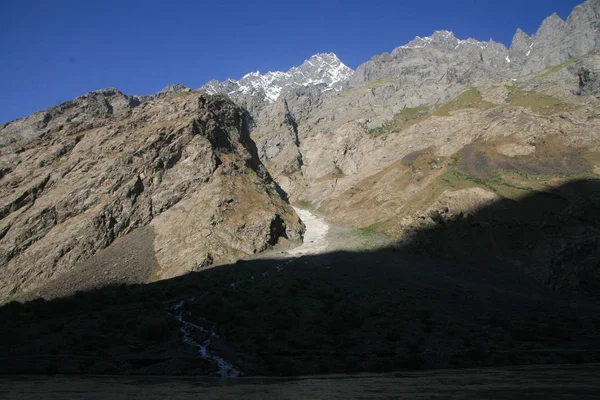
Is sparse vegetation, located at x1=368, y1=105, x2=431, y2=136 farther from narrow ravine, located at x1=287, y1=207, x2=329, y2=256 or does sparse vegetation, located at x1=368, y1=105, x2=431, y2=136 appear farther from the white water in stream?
the white water in stream

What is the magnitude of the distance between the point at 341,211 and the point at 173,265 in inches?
1992

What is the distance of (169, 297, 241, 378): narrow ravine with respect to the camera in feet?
52.1

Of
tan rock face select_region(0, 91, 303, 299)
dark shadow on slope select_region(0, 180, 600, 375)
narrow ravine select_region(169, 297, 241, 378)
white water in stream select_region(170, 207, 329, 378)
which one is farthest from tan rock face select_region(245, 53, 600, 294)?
narrow ravine select_region(169, 297, 241, 378)

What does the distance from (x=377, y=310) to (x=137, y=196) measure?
54.2m

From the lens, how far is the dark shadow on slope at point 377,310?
17703 mm

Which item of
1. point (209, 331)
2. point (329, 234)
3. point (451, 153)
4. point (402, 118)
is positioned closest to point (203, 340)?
point (209, 331)

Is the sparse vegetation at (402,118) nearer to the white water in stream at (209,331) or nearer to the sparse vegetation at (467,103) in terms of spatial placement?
the sparse vegetation at (467,103)

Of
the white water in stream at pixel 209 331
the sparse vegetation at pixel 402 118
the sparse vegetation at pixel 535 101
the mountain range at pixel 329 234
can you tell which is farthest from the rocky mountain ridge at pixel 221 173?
the sparse vegetation at pixel 402 118

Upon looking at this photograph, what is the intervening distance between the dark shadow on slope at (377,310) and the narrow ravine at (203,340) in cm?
52

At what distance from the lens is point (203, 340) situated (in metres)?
21.1

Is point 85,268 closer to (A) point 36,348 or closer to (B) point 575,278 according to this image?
(A) point 36,348

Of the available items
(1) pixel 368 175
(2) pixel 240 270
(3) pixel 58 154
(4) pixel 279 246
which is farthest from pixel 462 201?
(3) pixel 58 154

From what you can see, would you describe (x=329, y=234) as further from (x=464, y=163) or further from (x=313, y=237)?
(x=464, y=163)

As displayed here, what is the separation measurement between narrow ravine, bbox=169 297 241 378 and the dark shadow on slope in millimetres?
523
